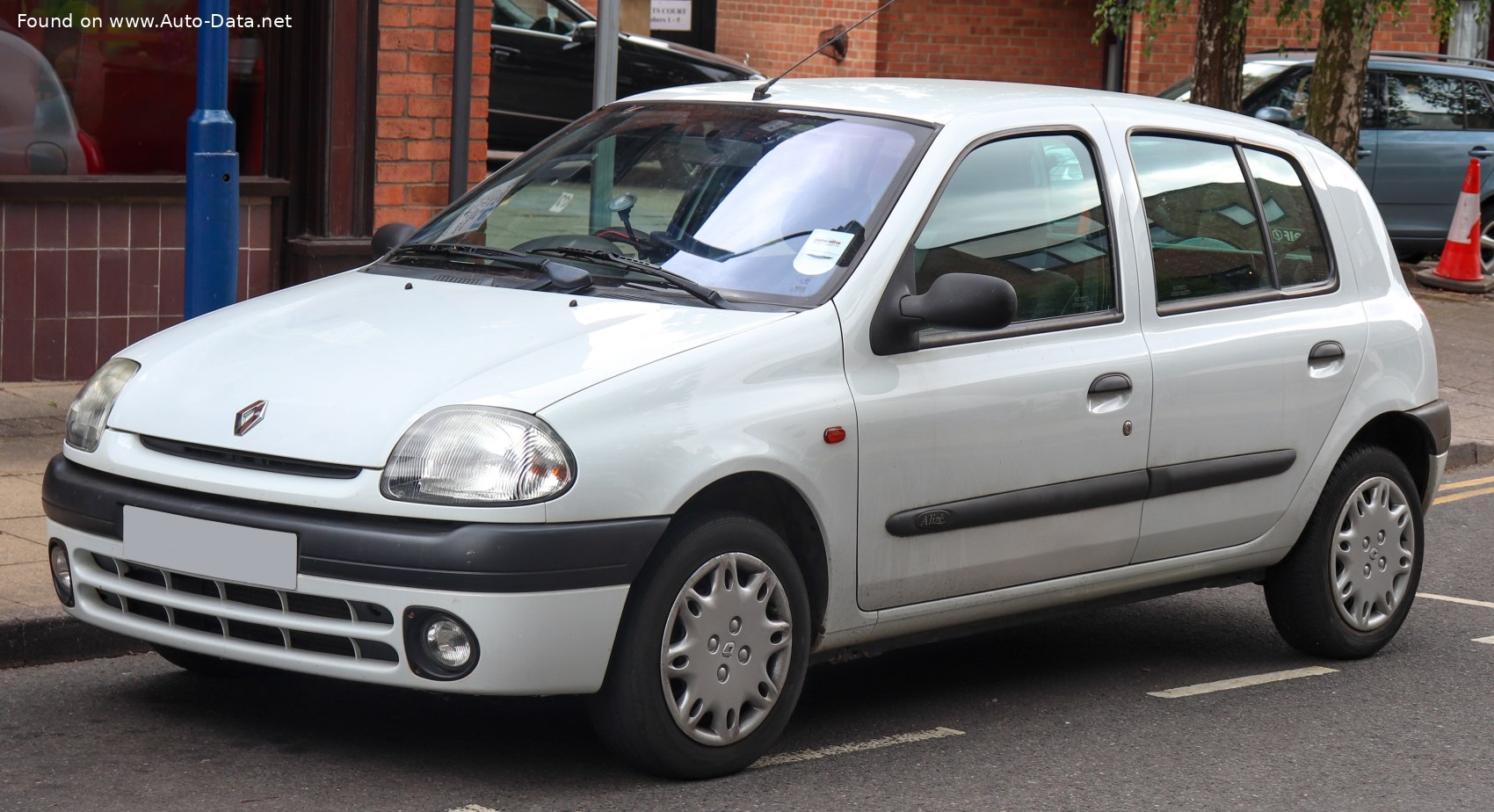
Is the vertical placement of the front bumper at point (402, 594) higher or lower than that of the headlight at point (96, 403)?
lower

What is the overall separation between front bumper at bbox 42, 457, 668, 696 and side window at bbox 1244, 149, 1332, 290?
8.61 feet

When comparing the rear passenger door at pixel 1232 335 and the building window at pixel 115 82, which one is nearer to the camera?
the rear passenger door at pixel 1232 335

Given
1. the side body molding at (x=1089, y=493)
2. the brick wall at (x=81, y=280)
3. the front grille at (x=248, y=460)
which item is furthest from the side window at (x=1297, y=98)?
the front grille at (x=248, y=460)

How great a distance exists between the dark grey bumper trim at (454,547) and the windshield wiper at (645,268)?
70 cm

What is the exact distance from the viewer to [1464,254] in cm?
1612

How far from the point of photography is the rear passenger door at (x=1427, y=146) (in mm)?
16438

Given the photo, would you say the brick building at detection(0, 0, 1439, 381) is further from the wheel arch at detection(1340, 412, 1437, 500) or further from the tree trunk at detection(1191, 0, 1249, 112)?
the tree trunk at detection(1191, 0, 1249, 112)

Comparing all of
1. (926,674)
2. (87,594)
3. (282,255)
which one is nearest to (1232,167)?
(926,674)

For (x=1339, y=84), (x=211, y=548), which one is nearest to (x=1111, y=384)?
(x=211, y=548)

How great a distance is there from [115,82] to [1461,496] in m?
6.58

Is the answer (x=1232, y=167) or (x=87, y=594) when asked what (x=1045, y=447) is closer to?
(x=1232, y=167)

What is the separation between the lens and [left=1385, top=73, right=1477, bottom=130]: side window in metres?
16.5

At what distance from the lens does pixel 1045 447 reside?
17.5 ft

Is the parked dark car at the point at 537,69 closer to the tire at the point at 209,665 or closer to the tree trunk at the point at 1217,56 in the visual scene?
the tree trunk at the point at 1217,56
